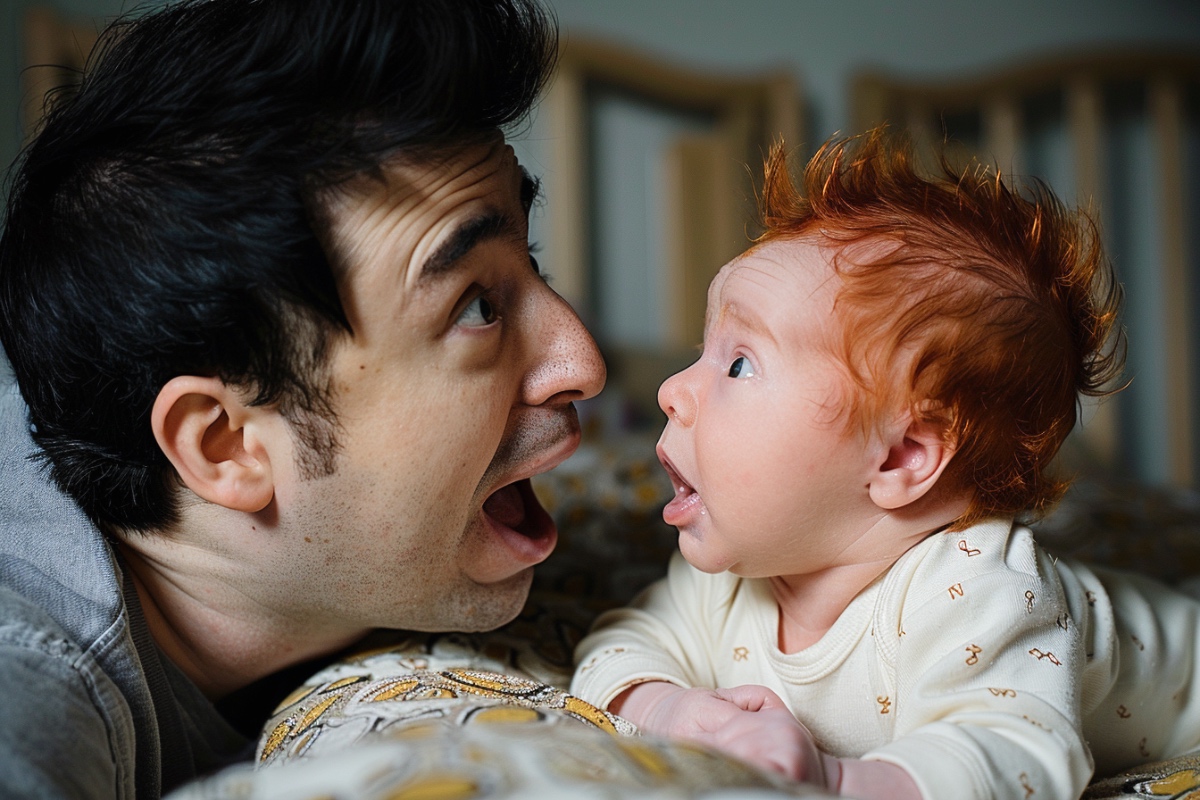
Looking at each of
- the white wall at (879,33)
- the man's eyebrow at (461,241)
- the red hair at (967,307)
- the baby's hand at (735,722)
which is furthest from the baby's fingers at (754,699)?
the white wall at (879,33)

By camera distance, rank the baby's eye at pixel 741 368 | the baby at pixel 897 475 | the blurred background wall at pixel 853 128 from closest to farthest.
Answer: the baby at pixel 897 475
the baby's eye at pixel 741 368
the blurred background wall at pixel 853 128

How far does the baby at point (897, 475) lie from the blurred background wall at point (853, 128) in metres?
1.80

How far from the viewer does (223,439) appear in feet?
3.25

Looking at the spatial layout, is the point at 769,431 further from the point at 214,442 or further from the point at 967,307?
the point at 214,442

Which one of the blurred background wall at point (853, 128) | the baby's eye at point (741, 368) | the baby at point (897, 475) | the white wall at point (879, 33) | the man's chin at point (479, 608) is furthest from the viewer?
the white wall at point (879, 33)

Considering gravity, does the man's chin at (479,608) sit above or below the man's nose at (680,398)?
below

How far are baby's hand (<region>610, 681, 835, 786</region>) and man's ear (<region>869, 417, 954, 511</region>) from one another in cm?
21

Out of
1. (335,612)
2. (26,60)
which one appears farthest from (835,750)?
(26,60)

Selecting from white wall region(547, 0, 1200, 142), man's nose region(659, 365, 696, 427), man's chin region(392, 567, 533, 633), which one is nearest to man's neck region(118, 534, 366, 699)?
man's chin region(392, 567, 533, 633)

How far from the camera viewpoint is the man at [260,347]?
3.01ft

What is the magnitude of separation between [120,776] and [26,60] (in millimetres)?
2074

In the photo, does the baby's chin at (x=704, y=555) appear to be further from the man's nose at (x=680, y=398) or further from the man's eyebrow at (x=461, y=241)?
the man's eyebrow at (x=461, y=241)

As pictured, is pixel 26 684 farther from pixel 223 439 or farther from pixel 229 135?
pixel 229 135

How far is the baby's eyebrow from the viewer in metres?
0.97
